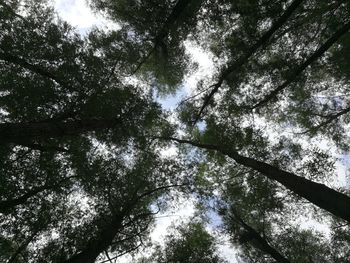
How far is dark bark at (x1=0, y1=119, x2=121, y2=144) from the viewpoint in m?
9.16

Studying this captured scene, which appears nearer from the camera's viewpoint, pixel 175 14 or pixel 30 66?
pixel 30 66

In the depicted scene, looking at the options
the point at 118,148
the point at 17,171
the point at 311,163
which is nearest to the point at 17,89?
the point at 17,171

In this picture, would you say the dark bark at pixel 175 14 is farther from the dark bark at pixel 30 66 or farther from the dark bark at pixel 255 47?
the dark bark at pixel 30 66

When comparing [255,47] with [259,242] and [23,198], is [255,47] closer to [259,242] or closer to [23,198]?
[259,242]

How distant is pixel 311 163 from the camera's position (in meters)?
13.9

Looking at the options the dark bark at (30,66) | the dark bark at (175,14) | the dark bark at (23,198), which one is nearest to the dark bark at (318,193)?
the dark bark at (23,198)

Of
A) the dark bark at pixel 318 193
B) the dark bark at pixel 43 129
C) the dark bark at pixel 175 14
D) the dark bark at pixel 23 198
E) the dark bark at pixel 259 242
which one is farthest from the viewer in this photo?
the dark bark at pixel 175 14

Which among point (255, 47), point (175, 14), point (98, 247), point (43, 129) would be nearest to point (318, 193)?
point (255, 47)

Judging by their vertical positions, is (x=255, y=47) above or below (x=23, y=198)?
above

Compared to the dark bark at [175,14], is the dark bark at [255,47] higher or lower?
lower

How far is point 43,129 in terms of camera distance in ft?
33.3

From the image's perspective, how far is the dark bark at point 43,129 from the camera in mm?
9164

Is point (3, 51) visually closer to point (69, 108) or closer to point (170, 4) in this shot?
point (69, 108)

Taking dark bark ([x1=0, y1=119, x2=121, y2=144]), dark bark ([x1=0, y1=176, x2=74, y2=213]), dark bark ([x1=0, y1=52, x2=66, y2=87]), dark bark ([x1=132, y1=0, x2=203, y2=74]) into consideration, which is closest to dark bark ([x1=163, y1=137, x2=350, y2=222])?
dark bark ([x1=0, y1=119, x2=121, y2=144])
